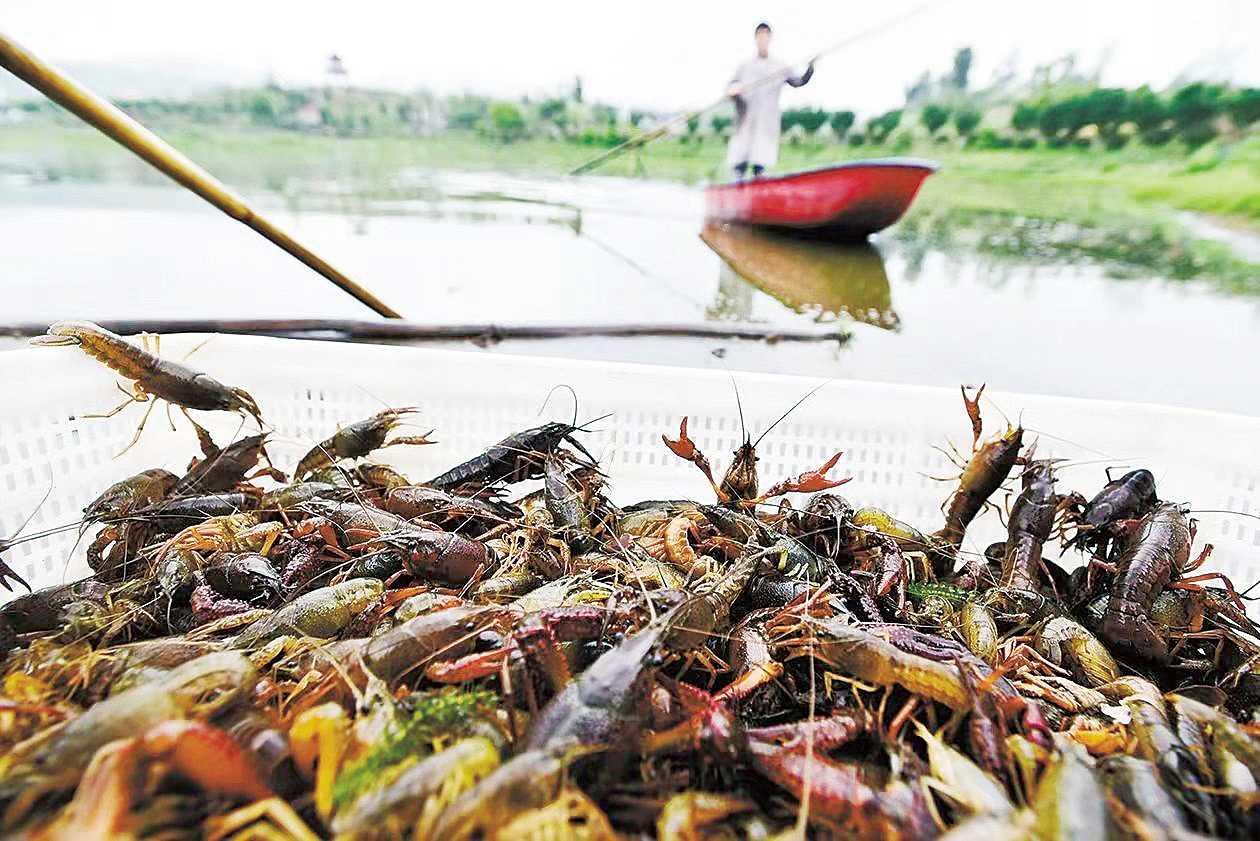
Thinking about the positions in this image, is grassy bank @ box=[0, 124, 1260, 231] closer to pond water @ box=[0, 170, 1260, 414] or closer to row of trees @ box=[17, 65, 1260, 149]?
row of trees @ box=[17, 65, 1260, 149]

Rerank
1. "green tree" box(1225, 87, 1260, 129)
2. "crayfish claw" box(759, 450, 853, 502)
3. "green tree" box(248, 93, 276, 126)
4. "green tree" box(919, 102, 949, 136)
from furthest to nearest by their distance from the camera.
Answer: "green tree" box(248, 93, 276, 126) < "green tree" box(919, 102, 949, 136) < "green tree" box(1225, 87, 1260, 129) < "crayfish claw" box(759, 450, 853, 502)

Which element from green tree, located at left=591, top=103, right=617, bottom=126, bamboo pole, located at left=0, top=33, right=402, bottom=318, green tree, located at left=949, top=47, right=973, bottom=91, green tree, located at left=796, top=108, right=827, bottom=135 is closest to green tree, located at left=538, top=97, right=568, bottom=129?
green tree, located at left=591, top=103, right=617, bottom=126

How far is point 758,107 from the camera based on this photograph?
7012 mm

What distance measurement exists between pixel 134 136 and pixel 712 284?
4.45m

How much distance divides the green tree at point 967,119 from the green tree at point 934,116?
0.15 m

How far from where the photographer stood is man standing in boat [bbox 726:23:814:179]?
6516 mm

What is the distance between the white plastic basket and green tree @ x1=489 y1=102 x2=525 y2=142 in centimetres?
1069

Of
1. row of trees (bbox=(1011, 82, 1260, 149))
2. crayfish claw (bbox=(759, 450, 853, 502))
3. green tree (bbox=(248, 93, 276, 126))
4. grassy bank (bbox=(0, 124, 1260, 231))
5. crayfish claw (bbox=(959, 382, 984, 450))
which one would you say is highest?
row of trees (bbox=(1011, 82, 1260, 149))

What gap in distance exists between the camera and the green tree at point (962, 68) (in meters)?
9.60

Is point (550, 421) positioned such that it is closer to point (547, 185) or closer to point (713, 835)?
point (713, 835)

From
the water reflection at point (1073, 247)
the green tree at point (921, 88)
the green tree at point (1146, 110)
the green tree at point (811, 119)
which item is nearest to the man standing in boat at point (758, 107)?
the water reflection at point (1073, 247)

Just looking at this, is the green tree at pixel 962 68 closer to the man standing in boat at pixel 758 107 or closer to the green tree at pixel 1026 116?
the green tree at pixel 1026 116

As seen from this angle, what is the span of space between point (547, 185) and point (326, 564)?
1053 centimetres

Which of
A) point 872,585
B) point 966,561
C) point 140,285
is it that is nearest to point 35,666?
point 872,585
